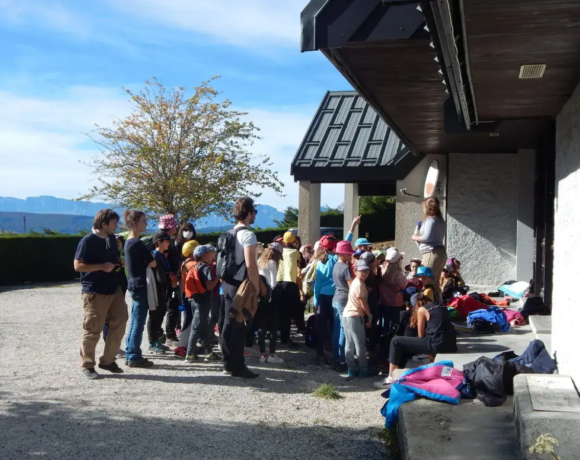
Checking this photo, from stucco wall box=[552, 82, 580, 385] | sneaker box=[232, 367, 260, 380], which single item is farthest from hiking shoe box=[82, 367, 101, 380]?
stucco wall box=[552, 82, 580, 385]

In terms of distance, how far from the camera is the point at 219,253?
22.0 ft

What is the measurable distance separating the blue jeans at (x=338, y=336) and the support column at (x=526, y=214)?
5.65 metres

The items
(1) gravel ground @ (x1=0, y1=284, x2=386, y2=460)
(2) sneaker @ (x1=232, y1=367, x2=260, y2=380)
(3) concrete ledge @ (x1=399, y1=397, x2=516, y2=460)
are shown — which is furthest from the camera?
(2) sneaker @ (x1=232, y1=367, x2=260, y2=380)

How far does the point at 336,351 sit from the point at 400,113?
131 inches

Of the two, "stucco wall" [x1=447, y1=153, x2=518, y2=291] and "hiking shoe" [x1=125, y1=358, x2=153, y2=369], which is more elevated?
"stucco wall" [x1=447, y1=153, x2=518, y2=291]

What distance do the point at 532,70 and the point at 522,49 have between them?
0.61m

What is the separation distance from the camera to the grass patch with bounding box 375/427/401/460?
4.69 metres

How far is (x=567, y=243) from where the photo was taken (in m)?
5.36

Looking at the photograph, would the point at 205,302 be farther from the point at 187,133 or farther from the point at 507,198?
the point at 187,133

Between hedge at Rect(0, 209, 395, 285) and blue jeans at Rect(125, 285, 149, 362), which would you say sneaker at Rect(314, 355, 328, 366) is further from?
hedge at Rect(0, 209, 395, 285)

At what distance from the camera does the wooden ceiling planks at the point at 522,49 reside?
342cm

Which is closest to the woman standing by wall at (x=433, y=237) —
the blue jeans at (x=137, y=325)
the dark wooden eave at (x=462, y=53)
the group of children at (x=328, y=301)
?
the group of children at (x=328, y=301)

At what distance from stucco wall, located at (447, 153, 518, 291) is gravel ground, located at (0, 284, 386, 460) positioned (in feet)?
18.8

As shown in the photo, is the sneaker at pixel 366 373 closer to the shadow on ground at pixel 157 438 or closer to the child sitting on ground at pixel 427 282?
the child sitting on ground at pixel 427 282
